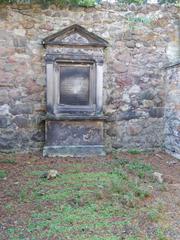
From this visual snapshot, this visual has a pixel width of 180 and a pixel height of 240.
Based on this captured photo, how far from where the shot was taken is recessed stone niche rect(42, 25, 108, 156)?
5.57 m

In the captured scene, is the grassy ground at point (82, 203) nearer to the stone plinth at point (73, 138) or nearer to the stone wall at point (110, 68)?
the stone plinth at point (73, 138)

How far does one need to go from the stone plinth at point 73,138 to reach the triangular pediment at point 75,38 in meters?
1.46

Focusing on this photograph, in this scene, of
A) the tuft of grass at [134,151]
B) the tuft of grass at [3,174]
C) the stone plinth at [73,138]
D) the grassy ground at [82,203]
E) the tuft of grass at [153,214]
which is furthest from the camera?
the tuft of grass at [134,151]

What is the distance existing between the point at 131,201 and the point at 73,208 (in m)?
0.64

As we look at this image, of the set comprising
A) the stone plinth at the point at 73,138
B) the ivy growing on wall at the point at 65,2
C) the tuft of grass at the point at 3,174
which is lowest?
the tuft of grass at the point at 3,174

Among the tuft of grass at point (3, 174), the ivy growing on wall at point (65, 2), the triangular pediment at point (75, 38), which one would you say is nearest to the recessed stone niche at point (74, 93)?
the triangular pediment at point (75, 38)

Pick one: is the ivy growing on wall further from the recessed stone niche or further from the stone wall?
the recessed stone niche

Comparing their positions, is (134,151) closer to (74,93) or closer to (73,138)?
(73,138)

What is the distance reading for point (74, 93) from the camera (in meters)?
5.78

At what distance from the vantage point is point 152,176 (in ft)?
14.2

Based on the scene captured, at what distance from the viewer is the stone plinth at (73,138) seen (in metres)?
5.55

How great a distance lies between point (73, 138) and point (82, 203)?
2.47 metres

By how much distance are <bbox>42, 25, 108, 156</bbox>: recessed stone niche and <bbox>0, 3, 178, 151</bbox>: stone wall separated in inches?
7.8

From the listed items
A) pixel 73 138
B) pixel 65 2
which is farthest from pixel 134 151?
pixel 65 2
